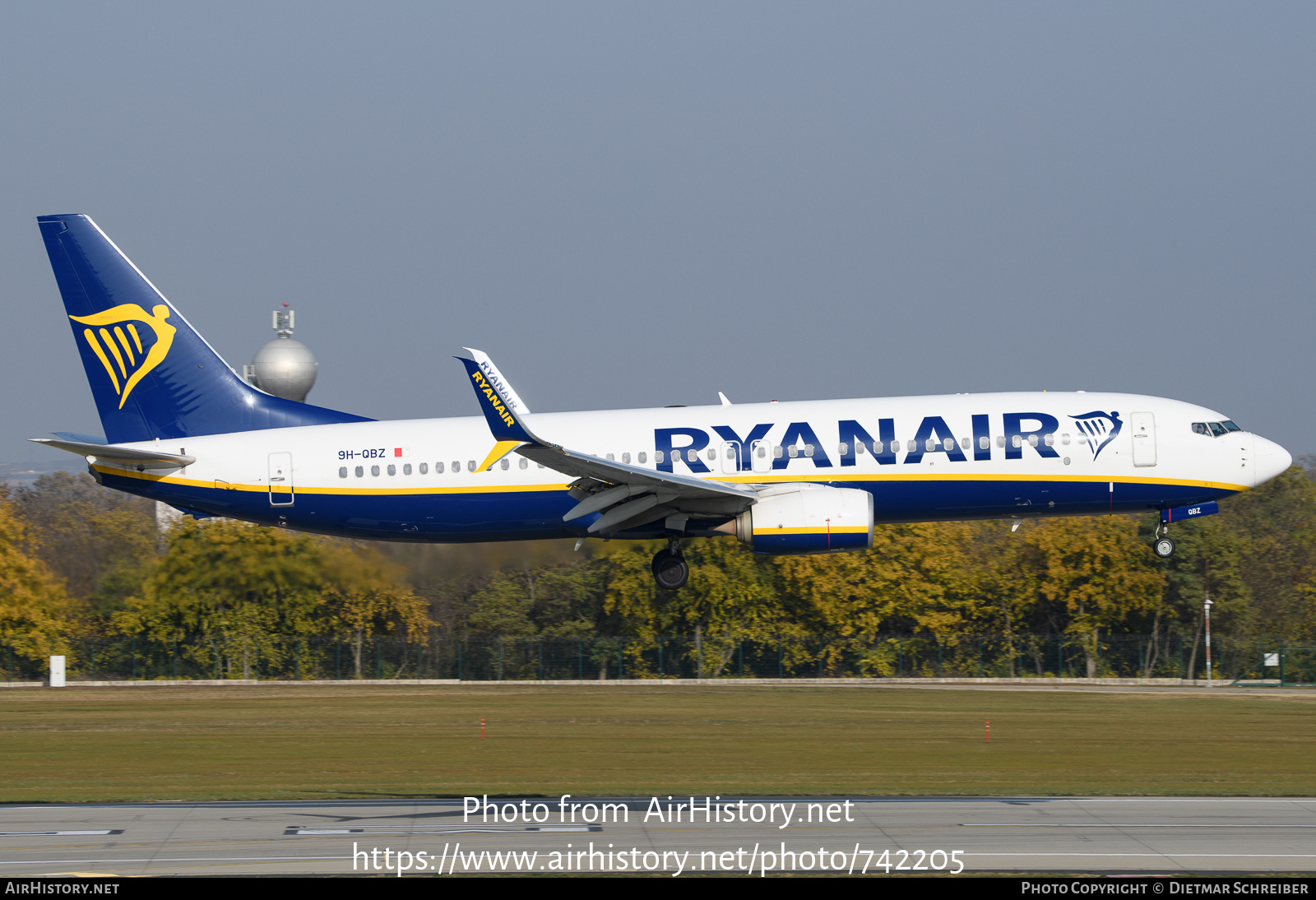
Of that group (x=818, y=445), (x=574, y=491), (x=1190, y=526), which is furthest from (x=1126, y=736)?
(x=1190, y=526)

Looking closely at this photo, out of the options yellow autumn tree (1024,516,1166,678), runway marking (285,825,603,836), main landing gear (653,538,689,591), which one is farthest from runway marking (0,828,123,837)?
yellow autumn tree (1024,516,1166,678)

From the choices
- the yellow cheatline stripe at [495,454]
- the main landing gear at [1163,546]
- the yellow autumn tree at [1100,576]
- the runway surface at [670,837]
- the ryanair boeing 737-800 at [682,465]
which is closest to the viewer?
the runway surface at [670,837]

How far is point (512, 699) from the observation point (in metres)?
55.8

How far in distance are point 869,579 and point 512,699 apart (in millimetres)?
29427

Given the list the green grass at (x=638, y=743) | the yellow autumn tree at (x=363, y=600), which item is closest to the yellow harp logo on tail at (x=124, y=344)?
the yellow autumn tree at (x=363, y=600)

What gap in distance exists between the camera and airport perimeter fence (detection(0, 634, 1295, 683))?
6669 centimetres

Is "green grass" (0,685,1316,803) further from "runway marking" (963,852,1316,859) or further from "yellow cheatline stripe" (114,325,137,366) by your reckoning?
"yellow cheatline stripe" (114,325,137,366)

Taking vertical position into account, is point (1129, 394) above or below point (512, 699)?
above

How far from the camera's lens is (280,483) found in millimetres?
36156

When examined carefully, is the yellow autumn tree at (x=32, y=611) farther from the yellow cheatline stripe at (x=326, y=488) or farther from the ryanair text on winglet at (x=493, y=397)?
the ryanair text on winglet at (x=493, y=397)

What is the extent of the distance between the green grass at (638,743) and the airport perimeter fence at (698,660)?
448 centimetres

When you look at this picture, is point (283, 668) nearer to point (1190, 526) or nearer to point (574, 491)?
point (574, 491)

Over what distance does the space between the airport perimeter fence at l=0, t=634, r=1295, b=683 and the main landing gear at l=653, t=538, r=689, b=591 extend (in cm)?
3376

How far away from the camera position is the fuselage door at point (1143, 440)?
3475 cm
